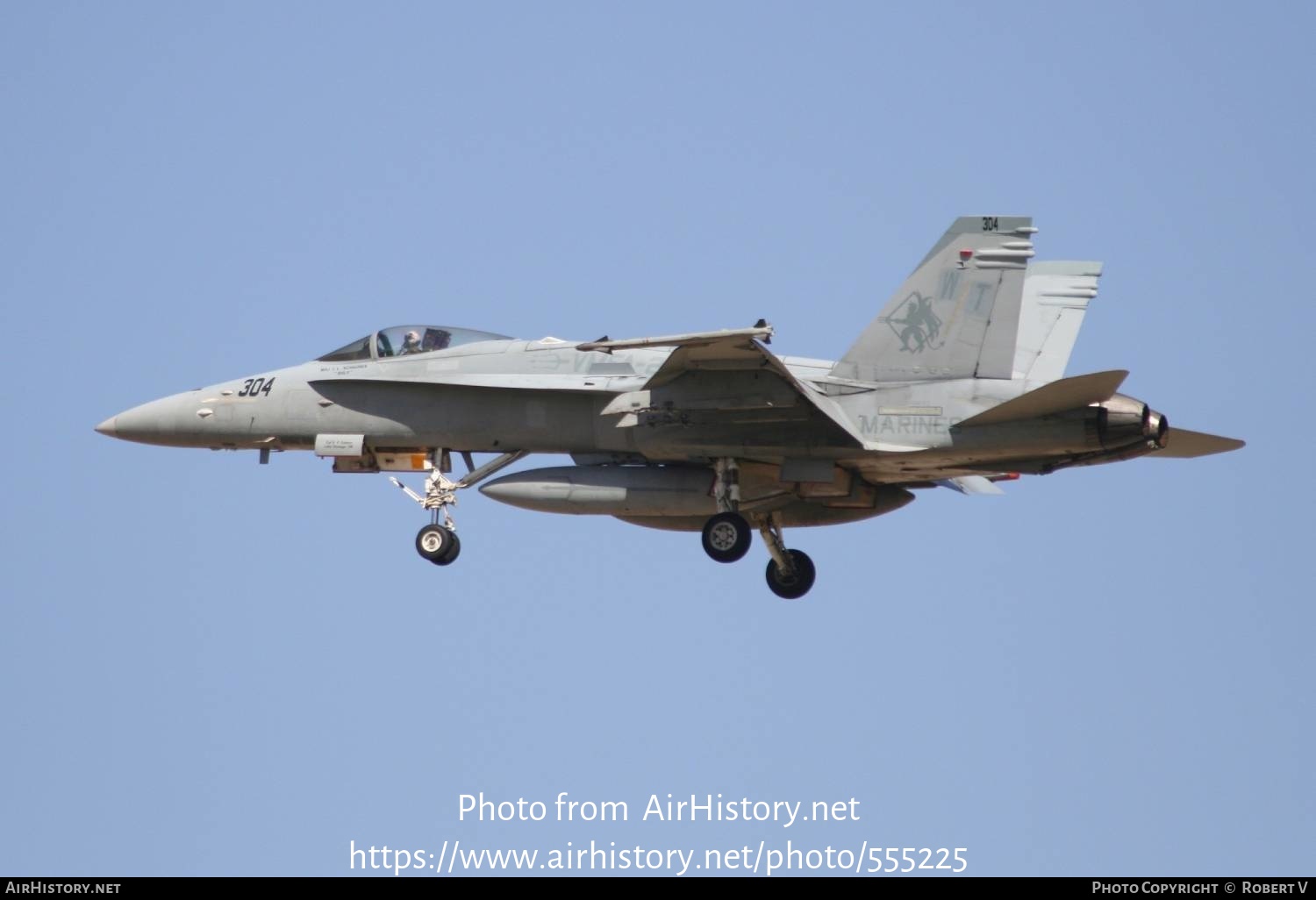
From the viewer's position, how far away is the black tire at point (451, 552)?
83.0ft

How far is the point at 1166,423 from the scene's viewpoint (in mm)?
22594

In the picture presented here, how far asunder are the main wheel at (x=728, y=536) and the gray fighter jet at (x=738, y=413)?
2 centimetres

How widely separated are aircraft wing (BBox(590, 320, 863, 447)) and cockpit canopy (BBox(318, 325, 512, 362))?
265 cm

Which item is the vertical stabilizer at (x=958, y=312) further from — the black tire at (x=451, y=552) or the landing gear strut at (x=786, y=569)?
the black tire at (x=451, y=552)

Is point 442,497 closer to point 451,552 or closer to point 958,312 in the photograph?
point 451,552

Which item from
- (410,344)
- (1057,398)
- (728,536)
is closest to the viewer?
(1057,398)

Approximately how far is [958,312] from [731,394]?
271 cm

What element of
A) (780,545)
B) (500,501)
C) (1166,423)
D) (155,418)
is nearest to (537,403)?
(500,501)

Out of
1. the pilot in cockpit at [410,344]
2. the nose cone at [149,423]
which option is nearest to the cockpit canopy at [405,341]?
the pilot in cockpit at [410,344]

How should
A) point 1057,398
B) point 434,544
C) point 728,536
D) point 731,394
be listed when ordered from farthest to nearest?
point 434,544 < point 728,536 < point 731,394 < point 1057,398

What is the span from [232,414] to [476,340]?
3.30 meters

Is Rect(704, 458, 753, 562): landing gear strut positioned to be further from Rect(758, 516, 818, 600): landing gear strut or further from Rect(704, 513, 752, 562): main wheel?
Rect(758, 516, 818, 600): landing gear strut

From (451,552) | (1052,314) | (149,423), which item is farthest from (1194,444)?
(149,423)

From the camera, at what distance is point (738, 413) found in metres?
23.3
